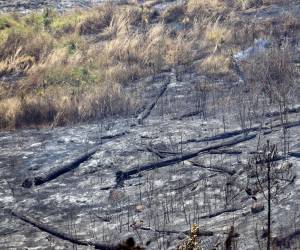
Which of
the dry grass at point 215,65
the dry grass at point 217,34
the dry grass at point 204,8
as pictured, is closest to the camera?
the dry grass at point 215,65

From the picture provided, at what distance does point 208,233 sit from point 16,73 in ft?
27.1

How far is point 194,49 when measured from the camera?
1412 centimetres

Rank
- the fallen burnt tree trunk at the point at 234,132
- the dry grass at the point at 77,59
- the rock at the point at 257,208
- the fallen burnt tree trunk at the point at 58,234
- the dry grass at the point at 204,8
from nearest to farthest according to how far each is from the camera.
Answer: the fallen burnt tree trunk at the point at 58,234
the rock at the point at 257,208
the fallen burnt tree trunk at the point at 234,132
the dry grass at the point at 77,59
the dry grass at the point at 204,8

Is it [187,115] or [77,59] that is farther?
[77,59]

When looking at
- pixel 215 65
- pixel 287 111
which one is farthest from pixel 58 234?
pixel 215 65

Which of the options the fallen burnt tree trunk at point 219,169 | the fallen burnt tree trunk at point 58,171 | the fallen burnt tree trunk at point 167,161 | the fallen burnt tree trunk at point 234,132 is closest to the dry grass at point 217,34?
the fallen burnt tree trunk at point 234,132

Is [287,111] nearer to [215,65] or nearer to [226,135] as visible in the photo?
[226,135]

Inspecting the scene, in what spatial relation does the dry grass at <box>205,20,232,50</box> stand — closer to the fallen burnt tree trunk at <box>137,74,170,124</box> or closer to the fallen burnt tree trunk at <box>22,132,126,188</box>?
the fallen burnt tree trunk at <box>137,74,170,124</box>

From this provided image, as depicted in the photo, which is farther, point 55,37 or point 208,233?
point 55,37

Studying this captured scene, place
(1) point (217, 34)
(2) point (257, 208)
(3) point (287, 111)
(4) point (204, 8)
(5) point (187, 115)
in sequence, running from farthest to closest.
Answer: (4) point (204, 8) → (1) point (217, 34) → (5) point (187, 115) → (3) point (287, 111) → (2) point (257, 208)

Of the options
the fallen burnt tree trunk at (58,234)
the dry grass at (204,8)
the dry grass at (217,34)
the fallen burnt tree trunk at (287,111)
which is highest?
the dry grass at (204,8)

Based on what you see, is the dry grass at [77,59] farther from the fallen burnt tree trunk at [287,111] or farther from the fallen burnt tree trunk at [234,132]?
the fallen burnt tree trunk at [287,111]

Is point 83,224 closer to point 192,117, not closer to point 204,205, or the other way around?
point 204,205

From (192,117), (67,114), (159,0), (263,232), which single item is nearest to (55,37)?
(159,0)
